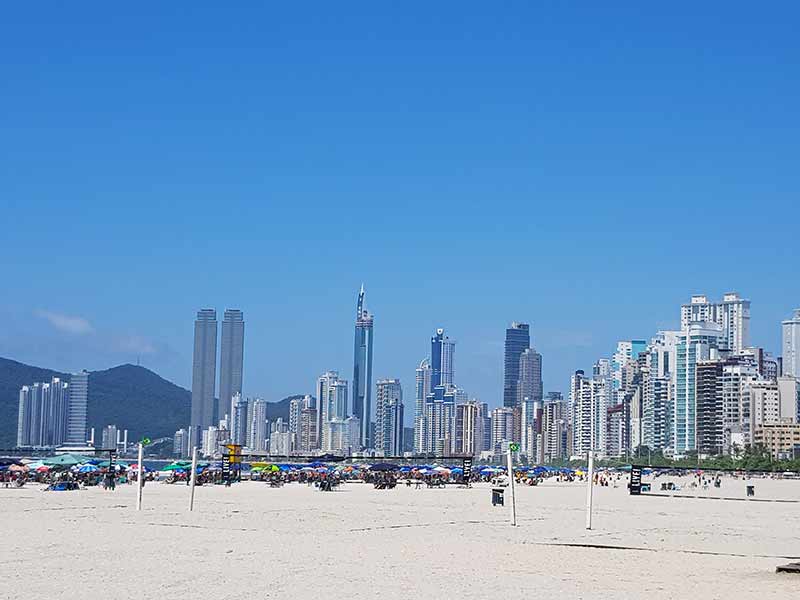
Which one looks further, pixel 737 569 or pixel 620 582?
pixel 737 569

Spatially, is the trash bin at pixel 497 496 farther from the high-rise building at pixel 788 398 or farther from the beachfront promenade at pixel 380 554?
the high-rise building at pixel 788 398

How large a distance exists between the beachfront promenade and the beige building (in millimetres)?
139011

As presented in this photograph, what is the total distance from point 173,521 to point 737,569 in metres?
12.7

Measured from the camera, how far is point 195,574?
46.8 ft

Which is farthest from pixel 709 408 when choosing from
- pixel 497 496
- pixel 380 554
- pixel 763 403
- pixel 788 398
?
pixel 380 554

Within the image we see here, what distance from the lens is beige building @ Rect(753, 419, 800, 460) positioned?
161 m

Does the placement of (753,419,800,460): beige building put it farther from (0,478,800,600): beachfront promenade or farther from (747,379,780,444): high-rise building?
(0,478,800,600): beachfront promenade

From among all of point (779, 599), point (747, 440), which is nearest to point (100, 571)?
point (779, 599)

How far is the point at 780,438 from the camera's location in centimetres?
16225

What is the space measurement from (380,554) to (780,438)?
15579 centimetres

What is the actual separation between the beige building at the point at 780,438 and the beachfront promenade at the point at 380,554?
13901cm

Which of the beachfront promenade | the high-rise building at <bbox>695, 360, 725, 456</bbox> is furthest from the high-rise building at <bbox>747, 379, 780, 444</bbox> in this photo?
the beachfront promenade

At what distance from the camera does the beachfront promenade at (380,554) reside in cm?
1309

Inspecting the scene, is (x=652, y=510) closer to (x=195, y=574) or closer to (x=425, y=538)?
(x=425, y=538)
